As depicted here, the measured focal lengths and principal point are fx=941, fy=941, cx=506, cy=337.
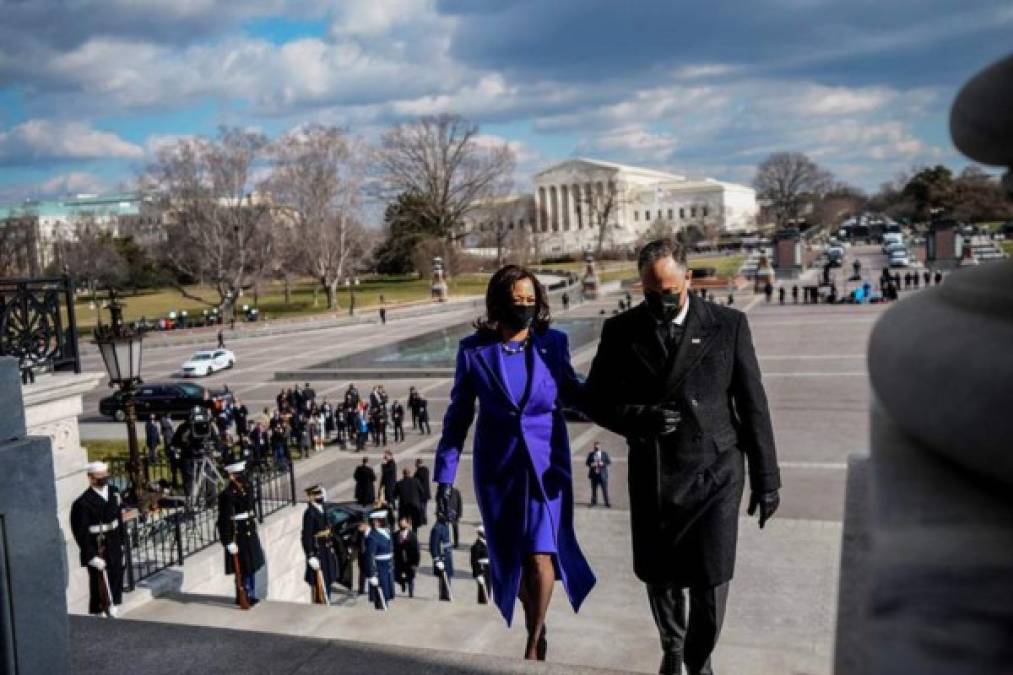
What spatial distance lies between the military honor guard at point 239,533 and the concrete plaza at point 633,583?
470mm

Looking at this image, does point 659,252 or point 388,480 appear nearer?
point 659,252

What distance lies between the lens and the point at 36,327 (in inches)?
350

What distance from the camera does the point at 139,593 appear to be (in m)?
7.96

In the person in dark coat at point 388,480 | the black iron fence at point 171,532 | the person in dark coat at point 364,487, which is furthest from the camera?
the person in dark coat at point 388,480

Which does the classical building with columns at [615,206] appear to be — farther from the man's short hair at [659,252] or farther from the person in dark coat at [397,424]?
the man's short hair at [659,252]

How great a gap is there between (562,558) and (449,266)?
229 feet

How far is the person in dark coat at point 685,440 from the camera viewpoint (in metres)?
3.60

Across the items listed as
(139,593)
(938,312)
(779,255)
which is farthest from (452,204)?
(938,312)

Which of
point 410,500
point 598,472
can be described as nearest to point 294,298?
point 598,472

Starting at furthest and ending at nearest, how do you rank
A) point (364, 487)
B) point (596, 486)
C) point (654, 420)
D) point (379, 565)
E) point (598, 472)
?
point (596, 486)
point (598, 472)
point (364, 487)
point (379, 565)
point (654, 420)

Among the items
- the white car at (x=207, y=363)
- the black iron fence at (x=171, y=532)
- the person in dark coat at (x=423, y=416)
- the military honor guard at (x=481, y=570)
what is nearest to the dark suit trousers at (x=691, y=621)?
the black iron fence at (x=171, y=532)

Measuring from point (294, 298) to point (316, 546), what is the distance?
205ft

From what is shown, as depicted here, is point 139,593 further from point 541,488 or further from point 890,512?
point 890,512

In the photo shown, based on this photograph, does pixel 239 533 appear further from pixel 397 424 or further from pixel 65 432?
pixel 397 424
